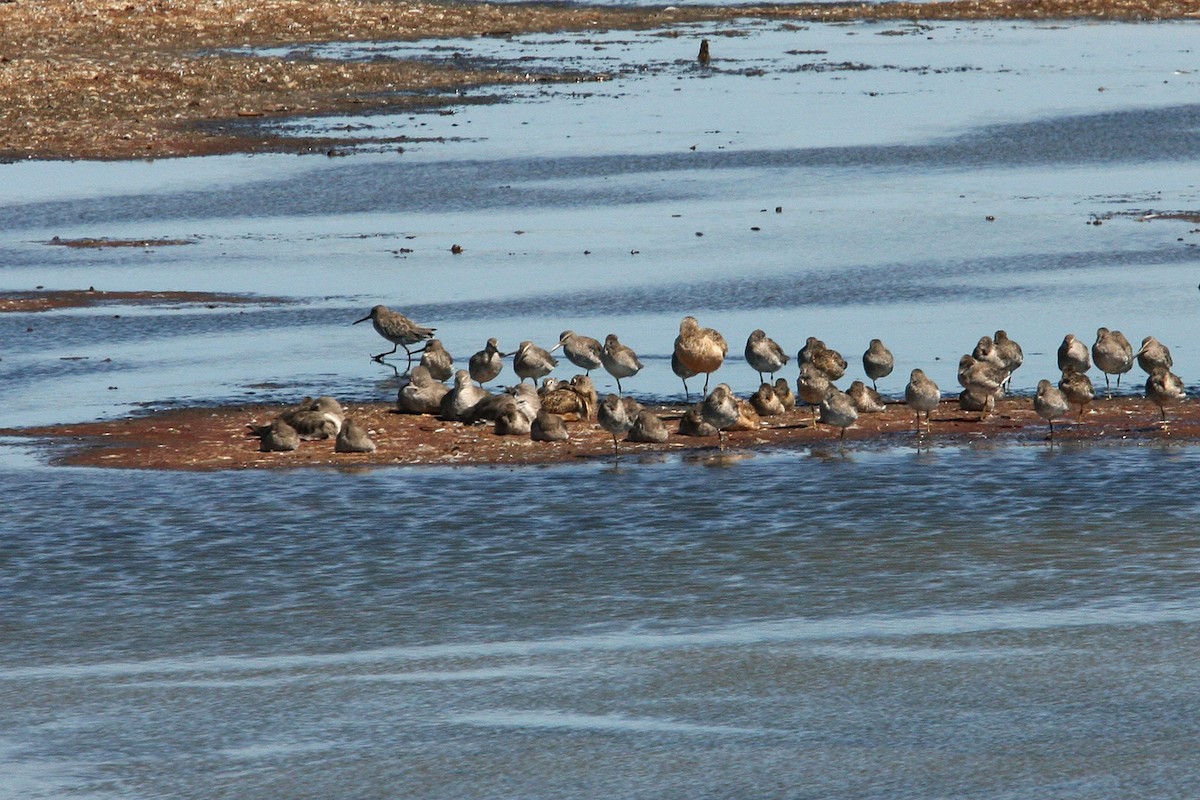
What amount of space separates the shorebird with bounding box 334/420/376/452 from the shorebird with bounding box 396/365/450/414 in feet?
4.36

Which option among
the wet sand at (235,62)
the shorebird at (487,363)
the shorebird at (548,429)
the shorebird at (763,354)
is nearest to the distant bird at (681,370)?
the shorebird at (763,354)

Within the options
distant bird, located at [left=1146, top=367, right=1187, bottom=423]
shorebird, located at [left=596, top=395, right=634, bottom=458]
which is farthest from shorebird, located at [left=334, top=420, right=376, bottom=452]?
distant bird, located at [left=1146, top=367, right=1187, bottom=423]

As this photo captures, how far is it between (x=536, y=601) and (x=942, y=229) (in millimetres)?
16029

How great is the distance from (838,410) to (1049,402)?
1.49 m

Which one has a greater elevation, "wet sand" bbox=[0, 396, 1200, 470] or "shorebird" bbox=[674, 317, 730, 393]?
"shorebird" bbox=[674, 317, 730, 393]

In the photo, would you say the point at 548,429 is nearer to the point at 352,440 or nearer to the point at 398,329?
the point at 352,440

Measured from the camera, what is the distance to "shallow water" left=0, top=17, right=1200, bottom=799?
28.2 feet

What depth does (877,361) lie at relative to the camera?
16250 mm

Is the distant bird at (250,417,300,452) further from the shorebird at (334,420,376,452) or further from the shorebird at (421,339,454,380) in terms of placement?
the shorebird at (421,339,454,380)

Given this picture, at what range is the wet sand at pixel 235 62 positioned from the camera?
125 feet

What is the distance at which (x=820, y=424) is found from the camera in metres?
15.2

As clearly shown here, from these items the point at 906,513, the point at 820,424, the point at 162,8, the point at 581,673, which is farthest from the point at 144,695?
the point at 162,8

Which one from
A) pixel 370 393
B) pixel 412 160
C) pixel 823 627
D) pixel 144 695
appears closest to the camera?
pixel 144 695

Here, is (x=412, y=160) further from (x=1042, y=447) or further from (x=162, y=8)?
(x=162, y=8)
